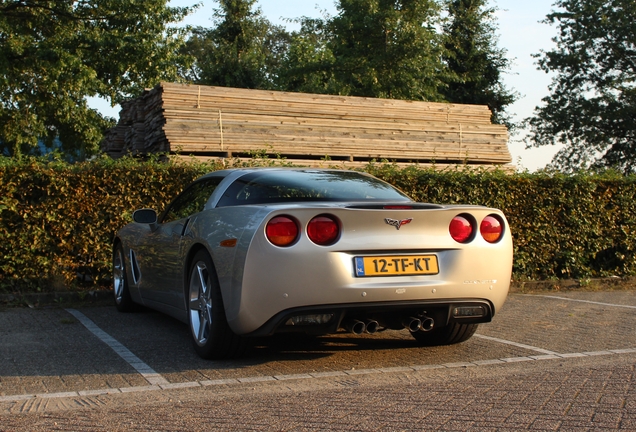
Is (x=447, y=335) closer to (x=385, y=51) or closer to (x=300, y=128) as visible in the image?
(x=300, y=128)

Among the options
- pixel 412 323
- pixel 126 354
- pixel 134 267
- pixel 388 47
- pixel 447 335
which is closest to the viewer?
pixel 412 323

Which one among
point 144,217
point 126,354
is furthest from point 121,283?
point 126,354

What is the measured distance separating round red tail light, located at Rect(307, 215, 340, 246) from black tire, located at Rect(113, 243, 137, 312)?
3520 millimetres

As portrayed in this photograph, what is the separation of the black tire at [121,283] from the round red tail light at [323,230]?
11.5ft

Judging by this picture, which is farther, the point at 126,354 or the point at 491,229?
the point at 126,354

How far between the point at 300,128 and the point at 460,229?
32.8 feet

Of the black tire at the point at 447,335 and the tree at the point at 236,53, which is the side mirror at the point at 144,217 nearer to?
the black tire at the point at 447,335

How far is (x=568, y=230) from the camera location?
1185 centimetres

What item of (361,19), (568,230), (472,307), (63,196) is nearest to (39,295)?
(63,196)

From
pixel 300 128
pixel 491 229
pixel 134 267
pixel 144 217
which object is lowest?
pixel 134 267

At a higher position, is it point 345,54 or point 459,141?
point 345,54

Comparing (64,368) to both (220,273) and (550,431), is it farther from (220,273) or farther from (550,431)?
(550,431)

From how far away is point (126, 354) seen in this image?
568 centimetres

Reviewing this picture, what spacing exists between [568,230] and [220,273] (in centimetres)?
813
